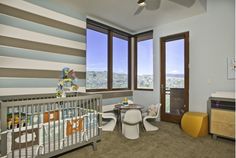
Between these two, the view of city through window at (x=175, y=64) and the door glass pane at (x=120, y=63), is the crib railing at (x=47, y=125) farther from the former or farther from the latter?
the view of city through window at (x=175, y=64)

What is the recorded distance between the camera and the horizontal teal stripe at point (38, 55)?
2.32m

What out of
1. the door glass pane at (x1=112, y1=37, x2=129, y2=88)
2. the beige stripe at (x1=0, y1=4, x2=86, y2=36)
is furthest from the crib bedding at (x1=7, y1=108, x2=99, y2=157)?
the door glass pane at (x1=112, y1=37, x2=129, y2=88)

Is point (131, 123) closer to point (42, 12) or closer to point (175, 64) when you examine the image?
point (175, 64)

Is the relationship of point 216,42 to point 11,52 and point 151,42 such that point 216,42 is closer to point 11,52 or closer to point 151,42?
point 151,42

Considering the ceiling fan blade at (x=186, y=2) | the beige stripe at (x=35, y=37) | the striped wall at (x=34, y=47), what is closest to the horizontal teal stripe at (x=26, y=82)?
the striped wall at (x=34, y=47)

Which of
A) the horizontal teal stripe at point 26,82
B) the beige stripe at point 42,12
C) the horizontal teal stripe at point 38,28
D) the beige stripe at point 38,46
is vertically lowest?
the horizontal teal stripe at point 26,82

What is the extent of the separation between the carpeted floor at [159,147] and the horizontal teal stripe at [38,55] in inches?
66.8

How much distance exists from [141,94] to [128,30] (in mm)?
1990

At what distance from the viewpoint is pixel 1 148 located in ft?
4.96

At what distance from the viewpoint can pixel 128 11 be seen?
3242mm

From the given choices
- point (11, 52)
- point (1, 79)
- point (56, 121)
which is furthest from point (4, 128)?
point (11, 52)

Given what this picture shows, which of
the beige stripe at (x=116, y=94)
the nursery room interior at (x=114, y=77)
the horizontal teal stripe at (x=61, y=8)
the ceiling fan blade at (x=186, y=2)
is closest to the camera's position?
the nursery room interior at (x=114, y=77)

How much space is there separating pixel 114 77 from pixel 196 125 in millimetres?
2319

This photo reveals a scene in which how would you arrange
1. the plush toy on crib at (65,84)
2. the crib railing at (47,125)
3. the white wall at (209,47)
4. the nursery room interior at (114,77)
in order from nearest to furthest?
the crib railing at (47,125) < the nursery room interior at (114,77) < the plush toy on crib at (65,84) < the white wall at (209,47)
